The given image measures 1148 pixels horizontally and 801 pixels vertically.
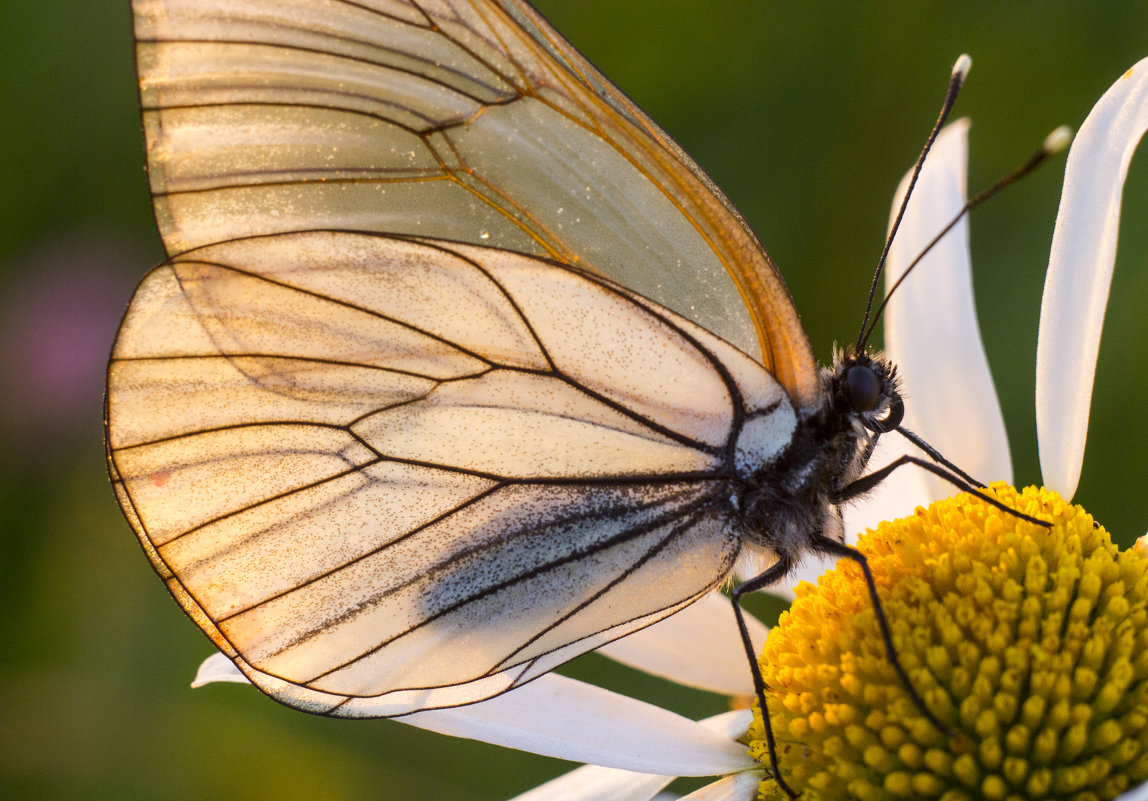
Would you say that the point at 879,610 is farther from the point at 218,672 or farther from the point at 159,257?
the point at 159,257

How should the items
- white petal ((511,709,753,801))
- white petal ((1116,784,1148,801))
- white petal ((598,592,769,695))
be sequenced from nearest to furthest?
white petal ((1116,784,1148,801)) → white petal ((511,709,753,801)) → white petal ((598,592,769,695))

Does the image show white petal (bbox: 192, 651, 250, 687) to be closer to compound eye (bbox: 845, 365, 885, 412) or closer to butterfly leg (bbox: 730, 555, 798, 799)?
butterfly leg (bbox: 730, 555, 798, 799)

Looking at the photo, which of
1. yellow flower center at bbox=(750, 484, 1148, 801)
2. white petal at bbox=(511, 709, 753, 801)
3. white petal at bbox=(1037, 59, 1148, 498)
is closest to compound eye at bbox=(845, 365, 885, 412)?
yellow flower center at bbox=(750, 484, 1148, 801)

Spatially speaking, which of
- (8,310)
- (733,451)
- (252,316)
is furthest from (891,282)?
(8,310)

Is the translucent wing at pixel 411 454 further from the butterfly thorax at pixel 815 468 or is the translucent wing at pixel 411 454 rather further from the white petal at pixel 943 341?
the white petal at pixel 943 341

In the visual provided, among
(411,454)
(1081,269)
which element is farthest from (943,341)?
(411,454)

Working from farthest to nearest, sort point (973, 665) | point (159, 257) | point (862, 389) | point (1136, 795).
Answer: point (159, 257) → point (862, 389) → point (973, 665) → point (1136, 795)

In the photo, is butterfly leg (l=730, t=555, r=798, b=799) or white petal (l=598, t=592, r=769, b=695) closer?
butterfly leg (l=730, t=555, r=798, b=799)

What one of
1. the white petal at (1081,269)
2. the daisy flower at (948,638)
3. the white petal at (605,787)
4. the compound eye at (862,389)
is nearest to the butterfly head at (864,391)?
the compound eye at (862,389)
